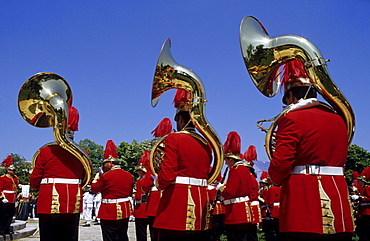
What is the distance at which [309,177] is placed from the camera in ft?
11.7

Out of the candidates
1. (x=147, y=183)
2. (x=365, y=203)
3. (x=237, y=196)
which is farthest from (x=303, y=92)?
(x=365, y=203)

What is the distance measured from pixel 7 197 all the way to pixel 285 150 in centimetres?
978

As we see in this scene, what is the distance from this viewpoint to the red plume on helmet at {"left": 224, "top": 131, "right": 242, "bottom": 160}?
23.0 feet

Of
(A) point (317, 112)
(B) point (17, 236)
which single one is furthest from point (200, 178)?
(B) point (17, 236)

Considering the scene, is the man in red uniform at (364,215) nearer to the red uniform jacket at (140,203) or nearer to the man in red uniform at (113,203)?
the red uniform jacket at (140,203)

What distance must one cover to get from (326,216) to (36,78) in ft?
16.5

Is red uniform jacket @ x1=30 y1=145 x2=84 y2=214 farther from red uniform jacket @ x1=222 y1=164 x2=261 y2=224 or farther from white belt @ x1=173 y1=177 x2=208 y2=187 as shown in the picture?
red uniform jacket @ x1=222 y1=164 x2=261 y2=224

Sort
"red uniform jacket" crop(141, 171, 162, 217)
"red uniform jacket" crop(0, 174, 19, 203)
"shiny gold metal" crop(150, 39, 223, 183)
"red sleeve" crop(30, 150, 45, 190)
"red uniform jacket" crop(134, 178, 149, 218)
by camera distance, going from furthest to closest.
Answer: "red uniform jacket" crop(0, 174, 19, 203), "red uniform jacket" crop(134, 178, 149, 218), "red uniform jacket" crop(141, 171, 162, 217), "red sleeve" crop(30, 150, 45, 190), "shiny gold metal" crop(150, 39, 223, 183)

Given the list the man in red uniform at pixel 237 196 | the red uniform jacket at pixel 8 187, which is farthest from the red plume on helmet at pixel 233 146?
the red uniform jacket at pixel 8 187

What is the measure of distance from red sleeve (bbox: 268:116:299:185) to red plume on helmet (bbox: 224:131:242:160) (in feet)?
10.9

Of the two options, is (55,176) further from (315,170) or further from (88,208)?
(88,208)

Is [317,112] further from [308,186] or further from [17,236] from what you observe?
[17,236]

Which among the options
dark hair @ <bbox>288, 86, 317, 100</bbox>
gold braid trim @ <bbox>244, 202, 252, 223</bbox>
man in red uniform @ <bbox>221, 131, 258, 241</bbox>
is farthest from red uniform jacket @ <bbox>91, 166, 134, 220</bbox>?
dark hair @ <bbox>288, 86, 317, 100</bbox>

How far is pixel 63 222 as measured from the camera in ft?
20.4
